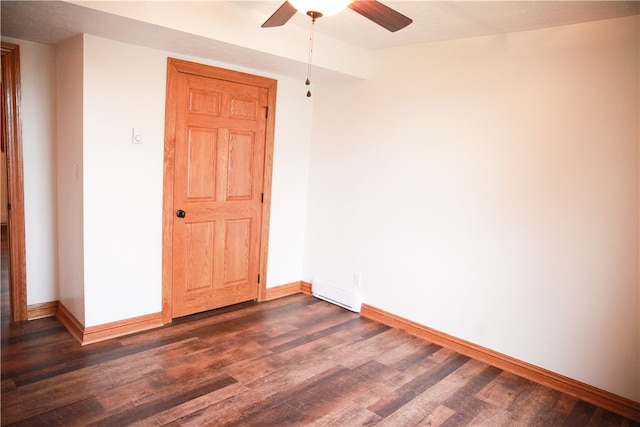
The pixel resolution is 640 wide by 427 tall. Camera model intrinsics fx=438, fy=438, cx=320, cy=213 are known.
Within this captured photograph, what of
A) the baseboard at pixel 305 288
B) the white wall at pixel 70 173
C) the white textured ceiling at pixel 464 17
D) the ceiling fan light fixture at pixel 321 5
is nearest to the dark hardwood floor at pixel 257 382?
the white wall at pixel 70 173

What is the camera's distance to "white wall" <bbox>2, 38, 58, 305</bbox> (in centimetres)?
330

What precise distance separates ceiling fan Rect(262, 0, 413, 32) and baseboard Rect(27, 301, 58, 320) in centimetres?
288

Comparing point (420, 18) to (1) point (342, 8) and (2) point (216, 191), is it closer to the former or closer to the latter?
(1) point (342, 8)

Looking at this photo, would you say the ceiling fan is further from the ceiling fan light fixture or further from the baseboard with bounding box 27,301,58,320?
the baseboard with bounding box 27,301,58,320

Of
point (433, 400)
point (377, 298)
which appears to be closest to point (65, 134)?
point (377, 298)

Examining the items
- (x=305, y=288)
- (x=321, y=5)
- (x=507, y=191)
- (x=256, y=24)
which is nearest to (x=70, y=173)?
(x=256, y=24)

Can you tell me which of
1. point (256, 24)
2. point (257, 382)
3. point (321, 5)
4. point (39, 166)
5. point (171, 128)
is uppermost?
point (256, 24)

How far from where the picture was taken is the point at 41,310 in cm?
357

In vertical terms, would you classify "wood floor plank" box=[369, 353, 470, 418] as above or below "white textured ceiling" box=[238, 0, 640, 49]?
below

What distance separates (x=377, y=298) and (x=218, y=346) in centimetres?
152

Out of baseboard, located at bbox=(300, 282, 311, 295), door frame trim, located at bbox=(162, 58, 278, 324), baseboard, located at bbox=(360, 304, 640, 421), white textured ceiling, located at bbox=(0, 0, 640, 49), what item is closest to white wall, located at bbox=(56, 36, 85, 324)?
white textured ceiling, located at bbox=(0, 0, 640, 49)

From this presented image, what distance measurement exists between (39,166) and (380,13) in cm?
286

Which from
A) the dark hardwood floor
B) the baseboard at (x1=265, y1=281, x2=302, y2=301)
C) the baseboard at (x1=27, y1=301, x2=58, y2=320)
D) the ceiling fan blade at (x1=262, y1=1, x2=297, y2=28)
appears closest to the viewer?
the ceiling fan blade at (x1=262, y1=1, x2=297, y2=28)

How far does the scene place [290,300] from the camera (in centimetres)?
442
